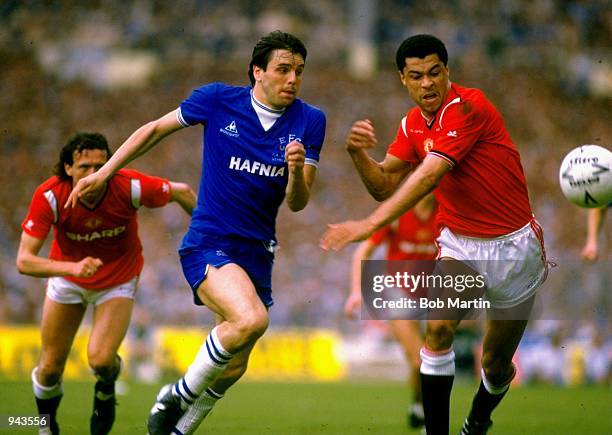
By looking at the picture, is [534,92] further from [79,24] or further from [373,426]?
[373,426]

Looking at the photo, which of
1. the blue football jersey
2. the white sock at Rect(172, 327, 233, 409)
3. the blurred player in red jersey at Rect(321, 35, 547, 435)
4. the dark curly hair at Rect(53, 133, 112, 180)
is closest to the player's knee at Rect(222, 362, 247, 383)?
the white sock at Rect(172, 327, 233, 409)

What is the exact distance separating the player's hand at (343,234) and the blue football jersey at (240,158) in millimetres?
1199

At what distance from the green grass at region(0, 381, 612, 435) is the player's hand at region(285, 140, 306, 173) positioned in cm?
377

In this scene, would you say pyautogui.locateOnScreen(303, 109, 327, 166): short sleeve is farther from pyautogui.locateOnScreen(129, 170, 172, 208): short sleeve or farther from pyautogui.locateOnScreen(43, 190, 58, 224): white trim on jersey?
pyautogui.locateOnScreen(43, 190, 58, 224): white trim on jersey

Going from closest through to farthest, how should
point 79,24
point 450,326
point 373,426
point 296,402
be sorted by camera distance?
point 450,326
point 373,426
point 296,402
point 79,24

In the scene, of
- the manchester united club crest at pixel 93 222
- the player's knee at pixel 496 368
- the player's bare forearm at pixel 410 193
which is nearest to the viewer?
the player's bare forearm at pixel 410 193

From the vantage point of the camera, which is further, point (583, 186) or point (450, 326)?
point (583, 186)

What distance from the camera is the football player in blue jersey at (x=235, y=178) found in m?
6.93

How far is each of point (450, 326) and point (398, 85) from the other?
71.3 feet

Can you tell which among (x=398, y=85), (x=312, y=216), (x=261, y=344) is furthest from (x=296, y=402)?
(x=398, y=85)

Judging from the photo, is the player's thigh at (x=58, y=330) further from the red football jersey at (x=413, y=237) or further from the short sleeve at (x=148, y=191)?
the red football jersey at (x=413, y=237)

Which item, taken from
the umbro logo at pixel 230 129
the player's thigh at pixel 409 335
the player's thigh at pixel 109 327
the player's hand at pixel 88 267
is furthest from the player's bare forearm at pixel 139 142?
the player's thigh at pixel 409 335

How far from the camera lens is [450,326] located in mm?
6879

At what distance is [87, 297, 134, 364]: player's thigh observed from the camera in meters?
8.31
